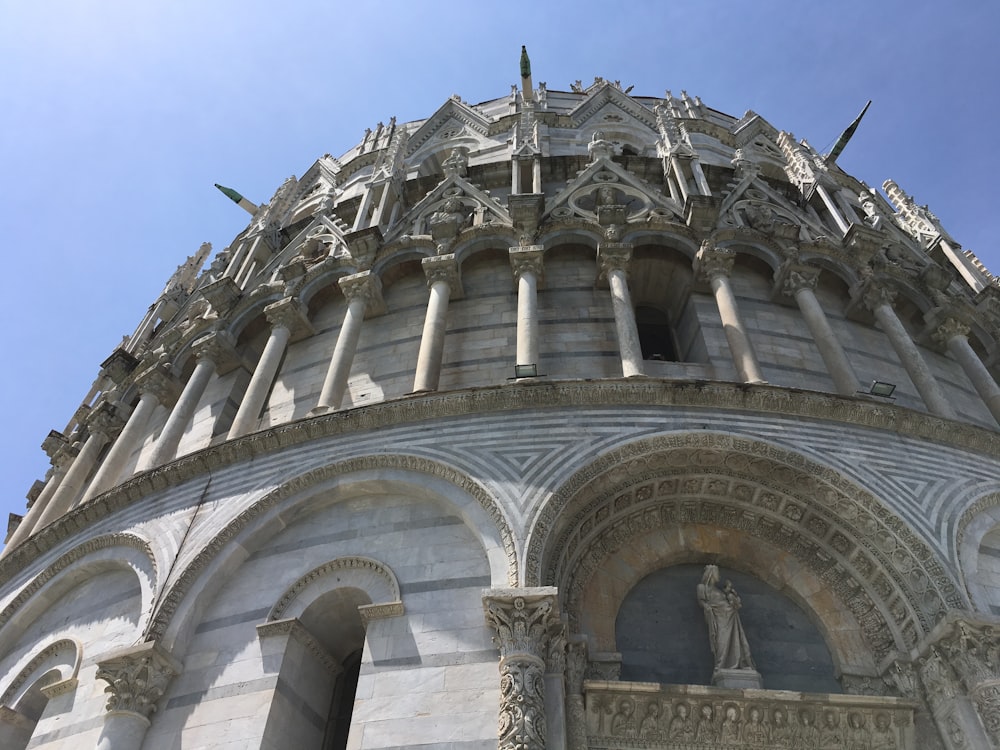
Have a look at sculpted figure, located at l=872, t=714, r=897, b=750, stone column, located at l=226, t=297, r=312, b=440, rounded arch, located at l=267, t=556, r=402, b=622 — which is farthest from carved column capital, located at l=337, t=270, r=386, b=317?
sculpted figure, located at l=872, t=714, r=897, b=750

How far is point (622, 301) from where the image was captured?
11781mm

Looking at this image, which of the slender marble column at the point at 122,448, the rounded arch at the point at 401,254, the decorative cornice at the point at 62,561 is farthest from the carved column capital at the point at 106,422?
the rounded arch at the point at 401,254

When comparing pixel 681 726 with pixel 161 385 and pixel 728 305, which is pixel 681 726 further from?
pixel 161 385

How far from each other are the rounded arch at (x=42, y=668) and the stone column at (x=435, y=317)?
577cm

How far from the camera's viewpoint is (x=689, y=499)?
32.1 feet

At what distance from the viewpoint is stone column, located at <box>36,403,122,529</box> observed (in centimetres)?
1453

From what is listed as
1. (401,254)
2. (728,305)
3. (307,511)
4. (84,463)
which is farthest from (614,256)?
(84,463)

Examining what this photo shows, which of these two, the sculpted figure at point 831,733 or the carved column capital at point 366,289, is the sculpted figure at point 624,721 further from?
the carved column capital at point 366,289

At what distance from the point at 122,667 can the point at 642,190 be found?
12.0 metres

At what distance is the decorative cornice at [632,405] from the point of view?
9742 millimetres

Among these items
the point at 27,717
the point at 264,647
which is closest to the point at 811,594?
the point at 264,647

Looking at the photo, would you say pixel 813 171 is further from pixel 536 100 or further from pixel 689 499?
pixel 689 499

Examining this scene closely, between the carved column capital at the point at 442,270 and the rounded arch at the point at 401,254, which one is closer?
the carved column capital at the point at 442,270

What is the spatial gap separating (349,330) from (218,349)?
11.1 feet
